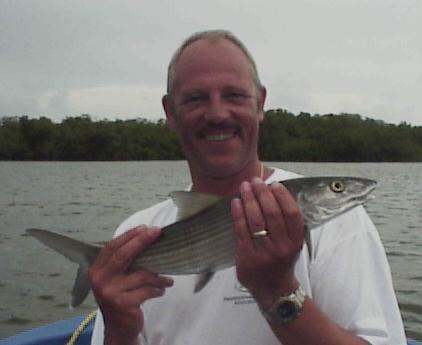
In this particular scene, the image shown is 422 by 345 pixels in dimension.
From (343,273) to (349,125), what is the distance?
2481 inches

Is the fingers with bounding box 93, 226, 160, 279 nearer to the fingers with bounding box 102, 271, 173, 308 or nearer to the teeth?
the fingers with bounding box 102, 271, 173, 308

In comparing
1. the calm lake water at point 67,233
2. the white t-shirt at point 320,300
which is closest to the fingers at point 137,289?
the white t-shirt at point 320,300

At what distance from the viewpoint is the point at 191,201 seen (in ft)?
9.29

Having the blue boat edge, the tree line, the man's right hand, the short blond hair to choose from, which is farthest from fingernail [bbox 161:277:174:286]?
the tree line

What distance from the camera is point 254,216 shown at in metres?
2.36

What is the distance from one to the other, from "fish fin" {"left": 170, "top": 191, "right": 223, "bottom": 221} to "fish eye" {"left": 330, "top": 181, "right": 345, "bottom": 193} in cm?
47

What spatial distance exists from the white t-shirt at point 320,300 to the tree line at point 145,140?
57.9 meters

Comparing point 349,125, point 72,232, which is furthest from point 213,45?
point 349,125

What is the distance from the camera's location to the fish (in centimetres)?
260

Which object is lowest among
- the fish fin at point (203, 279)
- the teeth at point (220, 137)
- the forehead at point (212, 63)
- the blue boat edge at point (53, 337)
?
the blue boat edge at point (53, 337)

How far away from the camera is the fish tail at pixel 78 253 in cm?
297

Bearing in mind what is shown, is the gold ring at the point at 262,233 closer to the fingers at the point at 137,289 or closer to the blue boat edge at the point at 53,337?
the fingers at the point at 137,289

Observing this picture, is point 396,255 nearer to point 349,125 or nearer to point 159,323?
point 159,323

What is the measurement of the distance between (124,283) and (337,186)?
1.00 metres
